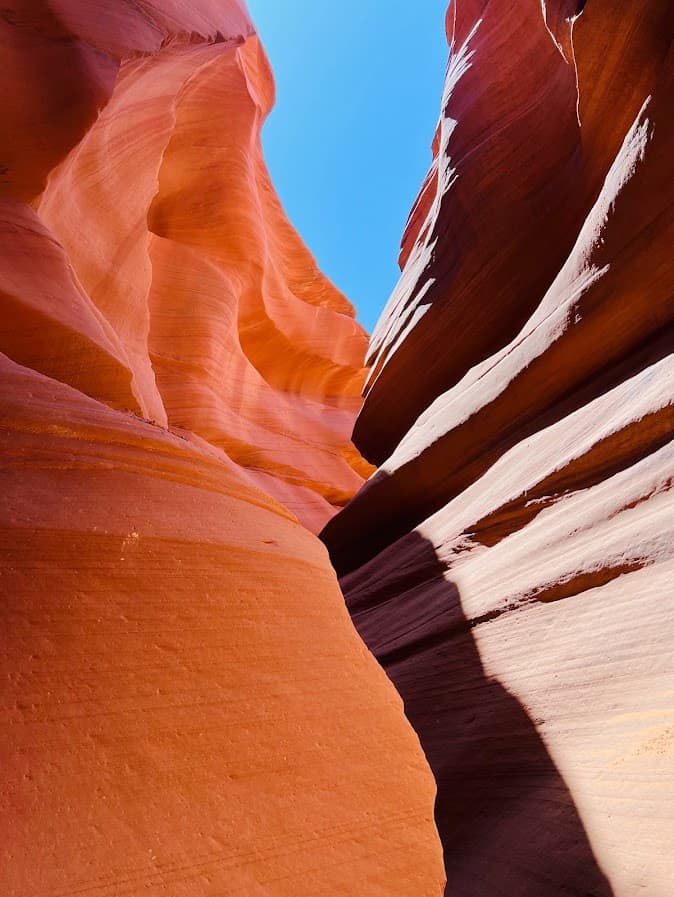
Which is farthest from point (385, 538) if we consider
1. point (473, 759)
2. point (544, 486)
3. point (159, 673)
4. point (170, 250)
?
point (170, 250)

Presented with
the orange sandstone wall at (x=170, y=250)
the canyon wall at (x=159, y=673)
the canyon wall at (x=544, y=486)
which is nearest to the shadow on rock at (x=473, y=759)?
the canyon wall at (x=544, y=486)

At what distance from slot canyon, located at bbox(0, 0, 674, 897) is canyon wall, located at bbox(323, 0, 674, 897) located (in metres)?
0.02

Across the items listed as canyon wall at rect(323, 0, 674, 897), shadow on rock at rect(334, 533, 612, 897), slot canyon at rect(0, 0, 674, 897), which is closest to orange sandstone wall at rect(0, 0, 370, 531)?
slot canyon at rect(0, 0, 674, 897)

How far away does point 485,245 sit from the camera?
6.25m

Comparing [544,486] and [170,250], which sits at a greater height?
[170,250]

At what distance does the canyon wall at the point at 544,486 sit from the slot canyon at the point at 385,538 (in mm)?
20

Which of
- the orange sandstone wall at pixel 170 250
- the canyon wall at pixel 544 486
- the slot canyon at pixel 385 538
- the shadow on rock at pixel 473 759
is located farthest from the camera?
the orange sandstone wall at pixel 170 250

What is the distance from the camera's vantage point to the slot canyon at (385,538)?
160cm

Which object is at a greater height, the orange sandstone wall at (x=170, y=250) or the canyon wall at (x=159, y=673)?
the orange sandstone wall at (x=170, y=250)

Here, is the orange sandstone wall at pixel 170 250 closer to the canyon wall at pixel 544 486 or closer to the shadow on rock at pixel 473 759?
the shadow on rock at pixel 473 759

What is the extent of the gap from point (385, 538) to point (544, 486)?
258cm

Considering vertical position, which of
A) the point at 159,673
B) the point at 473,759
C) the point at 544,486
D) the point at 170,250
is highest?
the point at 170,250

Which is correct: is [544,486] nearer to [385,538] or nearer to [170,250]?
[385,538]

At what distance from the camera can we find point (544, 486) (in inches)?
152
